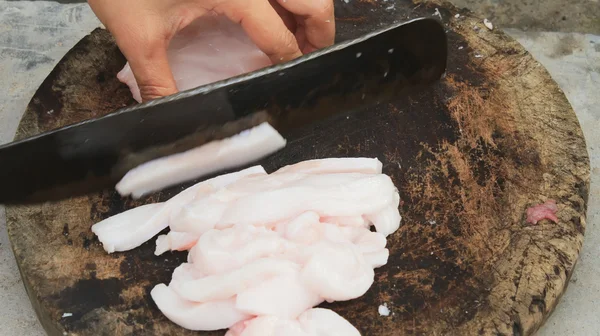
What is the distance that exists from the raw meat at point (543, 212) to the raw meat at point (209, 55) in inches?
42.0

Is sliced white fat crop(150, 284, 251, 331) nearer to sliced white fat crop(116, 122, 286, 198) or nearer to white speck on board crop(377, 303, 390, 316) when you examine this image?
white speck on board crop(377, 303, 390, 316)

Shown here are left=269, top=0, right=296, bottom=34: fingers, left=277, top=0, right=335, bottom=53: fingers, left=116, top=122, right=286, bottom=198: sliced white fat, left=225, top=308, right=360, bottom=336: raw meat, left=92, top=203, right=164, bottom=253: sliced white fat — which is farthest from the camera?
left=269, top=0, right=296, bottom=34: fingers

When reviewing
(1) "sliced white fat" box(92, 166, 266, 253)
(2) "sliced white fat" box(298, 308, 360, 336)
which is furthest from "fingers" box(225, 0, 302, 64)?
(2) "sliced white fat" box(298, 308, 360, 336)

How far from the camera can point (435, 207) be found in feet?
6.70

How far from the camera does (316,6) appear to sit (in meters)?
2.31

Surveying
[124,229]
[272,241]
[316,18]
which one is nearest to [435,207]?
[272,241]

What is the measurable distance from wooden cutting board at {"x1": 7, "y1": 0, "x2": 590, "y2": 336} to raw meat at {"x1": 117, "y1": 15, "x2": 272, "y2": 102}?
10.1 inches

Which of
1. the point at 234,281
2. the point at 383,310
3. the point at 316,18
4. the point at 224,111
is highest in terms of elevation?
the point at 316,18

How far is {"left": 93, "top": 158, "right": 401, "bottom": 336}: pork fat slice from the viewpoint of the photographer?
1.70 m

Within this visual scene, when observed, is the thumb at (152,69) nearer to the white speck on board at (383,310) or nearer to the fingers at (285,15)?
the fingers at (285,15)

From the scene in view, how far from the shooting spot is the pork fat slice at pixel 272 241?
5.57 feet

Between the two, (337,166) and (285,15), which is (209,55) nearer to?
(285,15)

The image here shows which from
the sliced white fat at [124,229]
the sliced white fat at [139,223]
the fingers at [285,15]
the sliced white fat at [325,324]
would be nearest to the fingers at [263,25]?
the fingers at [285,15]

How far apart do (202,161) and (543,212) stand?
3.57 ft
